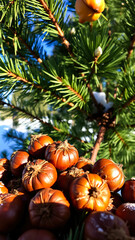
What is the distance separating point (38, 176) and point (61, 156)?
0.08 m

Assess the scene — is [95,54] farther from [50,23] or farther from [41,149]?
[41,149]

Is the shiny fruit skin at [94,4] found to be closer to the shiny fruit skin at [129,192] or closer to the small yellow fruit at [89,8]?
the small yellow fruit at [89,8]

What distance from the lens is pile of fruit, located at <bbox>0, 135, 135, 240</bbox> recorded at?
28 centimetres

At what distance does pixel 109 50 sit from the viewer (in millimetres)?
555

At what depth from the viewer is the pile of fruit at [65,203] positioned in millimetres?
279

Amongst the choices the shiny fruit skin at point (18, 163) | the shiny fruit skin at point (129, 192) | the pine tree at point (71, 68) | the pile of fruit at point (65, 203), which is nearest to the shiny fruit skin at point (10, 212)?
the pile of fruit at point (65, 203)

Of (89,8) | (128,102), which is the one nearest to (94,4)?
(89,8)

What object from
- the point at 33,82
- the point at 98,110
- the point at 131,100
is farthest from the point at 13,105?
the point at 131,100

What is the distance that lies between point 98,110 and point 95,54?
0.85 feet

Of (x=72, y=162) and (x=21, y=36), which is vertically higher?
(x=21, y=36)

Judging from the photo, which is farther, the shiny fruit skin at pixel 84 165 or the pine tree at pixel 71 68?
the pine tree at pixel 71 68

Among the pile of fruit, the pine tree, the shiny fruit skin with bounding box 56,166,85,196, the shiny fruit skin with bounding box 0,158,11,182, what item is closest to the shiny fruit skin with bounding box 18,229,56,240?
the pile of fruit

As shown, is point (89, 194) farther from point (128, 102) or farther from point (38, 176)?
point (128, 102)

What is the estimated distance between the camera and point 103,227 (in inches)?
10.5
